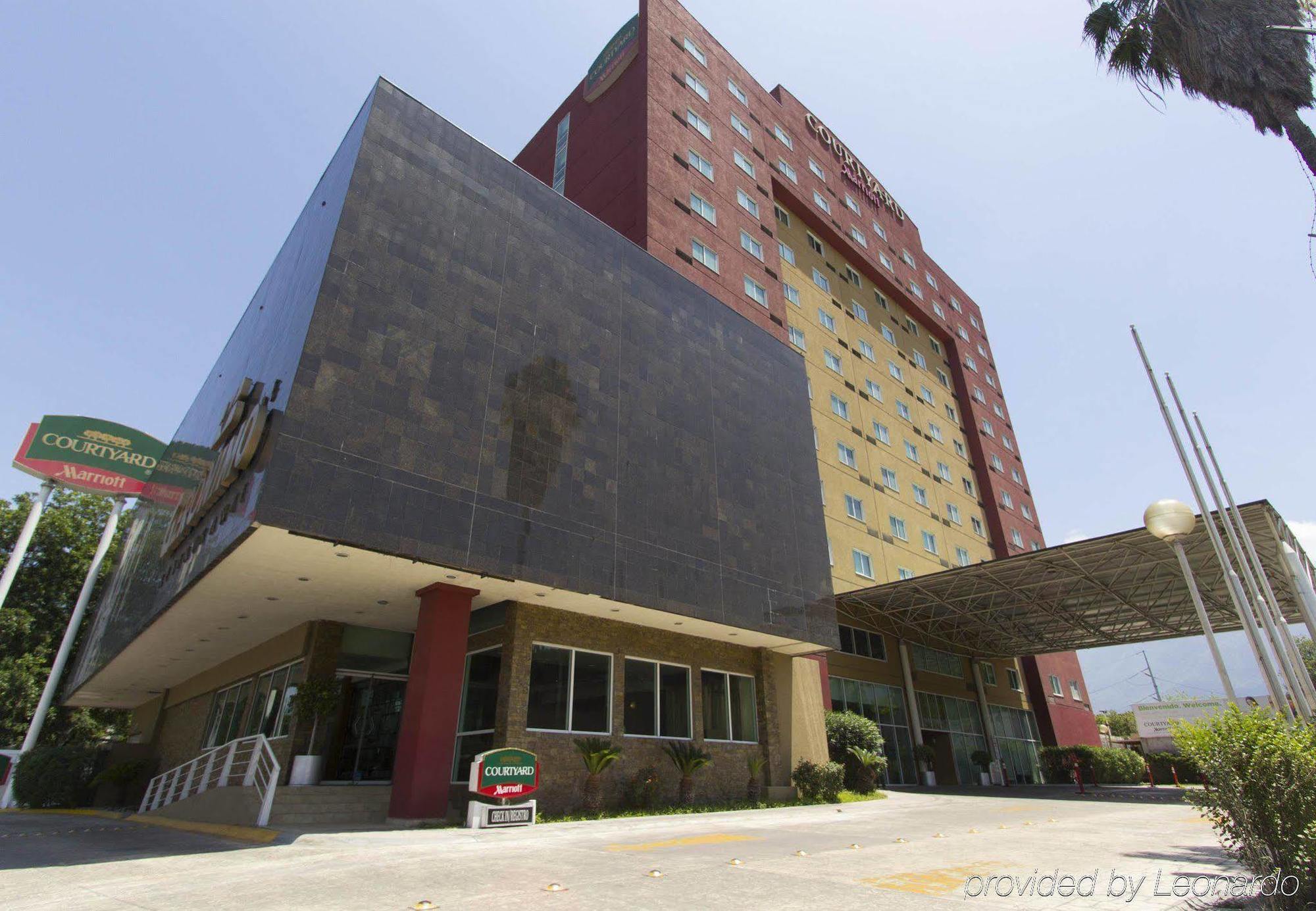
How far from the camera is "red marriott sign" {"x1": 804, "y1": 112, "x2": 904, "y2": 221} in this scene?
164 ft

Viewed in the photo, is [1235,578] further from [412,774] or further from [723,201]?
[723,201]

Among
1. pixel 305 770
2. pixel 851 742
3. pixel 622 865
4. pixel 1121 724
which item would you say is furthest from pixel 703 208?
pixel 1121 724

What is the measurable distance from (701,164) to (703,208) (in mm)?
3268

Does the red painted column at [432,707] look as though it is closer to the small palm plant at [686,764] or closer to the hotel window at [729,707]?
the small palm plant at [686,764]

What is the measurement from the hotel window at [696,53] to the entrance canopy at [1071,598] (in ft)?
102

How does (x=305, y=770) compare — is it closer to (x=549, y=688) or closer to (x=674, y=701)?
(x=549, y=688)

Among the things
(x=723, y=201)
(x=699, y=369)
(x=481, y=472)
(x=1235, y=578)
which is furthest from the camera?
(x=723, y=201)

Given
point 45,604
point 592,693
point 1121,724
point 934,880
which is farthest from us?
point 1121,724

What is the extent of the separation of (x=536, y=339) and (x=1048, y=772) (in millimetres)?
43782

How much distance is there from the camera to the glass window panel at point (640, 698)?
19812 millimetres

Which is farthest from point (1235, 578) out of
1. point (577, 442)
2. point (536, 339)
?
point (536, 339)

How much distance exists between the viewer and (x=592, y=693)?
1902cm

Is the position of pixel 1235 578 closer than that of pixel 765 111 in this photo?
Yes

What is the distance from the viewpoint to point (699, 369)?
24.7 m
